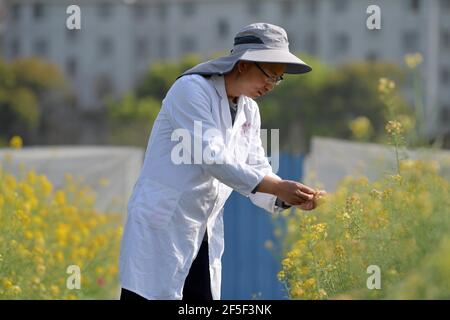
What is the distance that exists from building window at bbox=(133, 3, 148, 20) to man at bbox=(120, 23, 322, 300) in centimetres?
5874

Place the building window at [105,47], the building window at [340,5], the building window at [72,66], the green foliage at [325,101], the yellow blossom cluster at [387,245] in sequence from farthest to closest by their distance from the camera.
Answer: the building window at [105,47]
the building window at [72,66]
the building window at [340,5]
the green foliage at [325,101]
the yellow blossom cluster at [387,245]

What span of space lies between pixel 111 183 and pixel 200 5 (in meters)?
55.1

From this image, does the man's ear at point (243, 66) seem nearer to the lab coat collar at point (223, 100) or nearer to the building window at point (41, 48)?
the lab coat collar at point (223, 100)

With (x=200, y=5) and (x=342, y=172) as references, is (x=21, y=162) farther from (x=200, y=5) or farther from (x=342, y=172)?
(x=200, y=5)

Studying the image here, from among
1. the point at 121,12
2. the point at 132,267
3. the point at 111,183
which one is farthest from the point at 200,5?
the point at 132,267

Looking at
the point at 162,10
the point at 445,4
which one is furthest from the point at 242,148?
the point at 162,10

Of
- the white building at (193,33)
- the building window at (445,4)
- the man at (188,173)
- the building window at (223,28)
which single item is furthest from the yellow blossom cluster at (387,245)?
the building window at (445,4)

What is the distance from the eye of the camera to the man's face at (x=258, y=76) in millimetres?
3465

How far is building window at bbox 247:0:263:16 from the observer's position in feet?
193

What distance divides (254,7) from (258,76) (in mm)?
56391

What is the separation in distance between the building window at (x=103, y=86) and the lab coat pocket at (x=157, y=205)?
56.9 meters

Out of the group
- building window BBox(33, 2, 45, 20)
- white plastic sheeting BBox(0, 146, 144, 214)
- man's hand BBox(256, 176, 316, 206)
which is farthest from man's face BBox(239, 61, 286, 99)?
building window BBox(33, 2, 45, 20)
